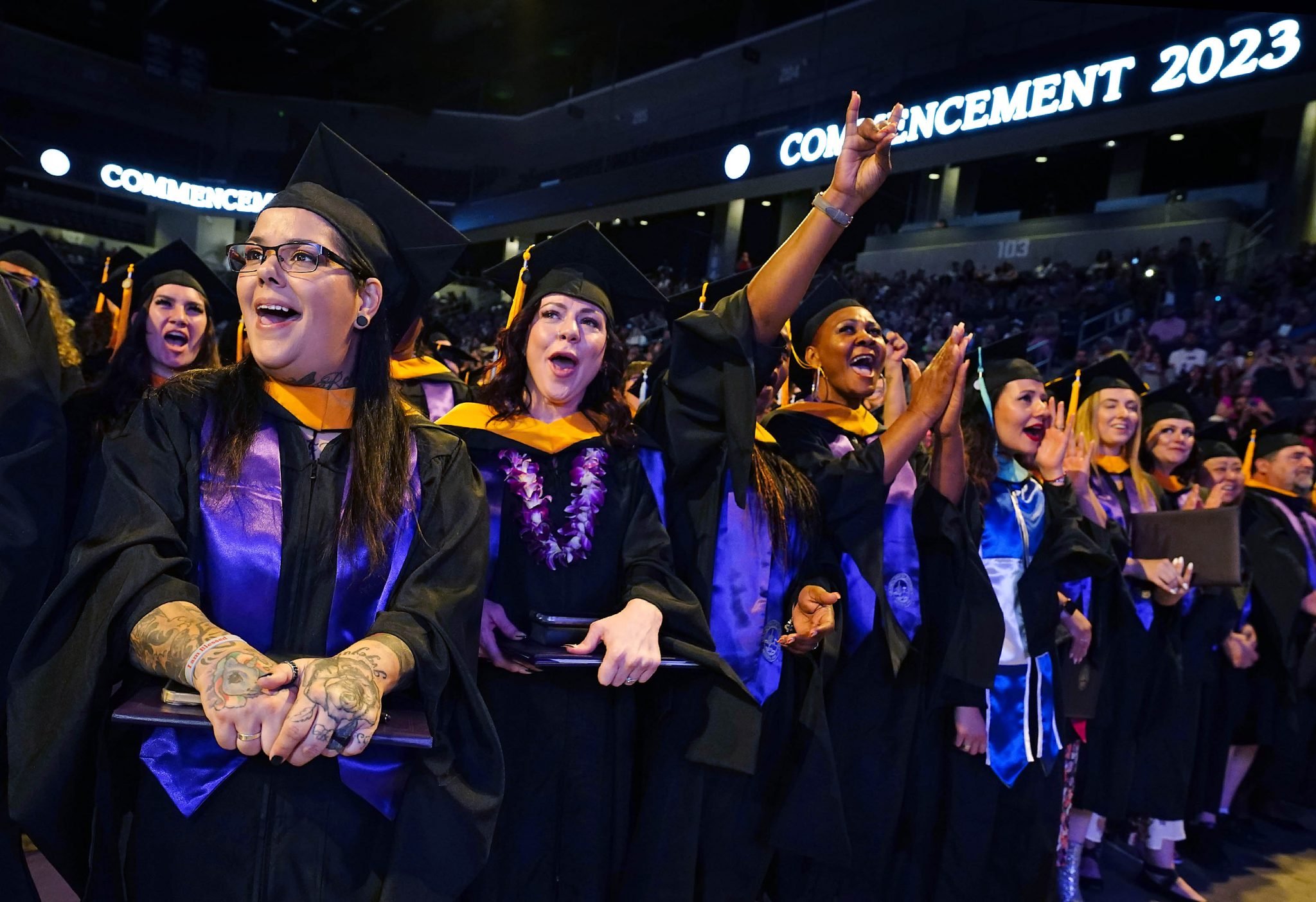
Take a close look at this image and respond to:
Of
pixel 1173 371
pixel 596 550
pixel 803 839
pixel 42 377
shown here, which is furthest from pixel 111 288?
pixel 1173 371

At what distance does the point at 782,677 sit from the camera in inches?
102

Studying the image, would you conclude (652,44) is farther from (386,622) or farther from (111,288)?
(386,622)

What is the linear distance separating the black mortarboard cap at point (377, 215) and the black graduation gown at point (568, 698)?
54 centimetres

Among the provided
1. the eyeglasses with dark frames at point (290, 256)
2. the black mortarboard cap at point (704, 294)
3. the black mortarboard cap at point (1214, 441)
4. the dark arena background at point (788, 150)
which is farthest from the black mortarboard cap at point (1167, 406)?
the eyeglasses with dark frames at point (290, 256)

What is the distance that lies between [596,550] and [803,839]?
985 mm

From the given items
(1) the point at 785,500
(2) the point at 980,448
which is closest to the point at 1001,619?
(2) the point at 980,448

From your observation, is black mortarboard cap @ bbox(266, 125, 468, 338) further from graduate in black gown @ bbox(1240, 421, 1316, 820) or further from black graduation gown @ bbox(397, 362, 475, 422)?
graduate in black gown @ bbox(1240, 421, 1316, 820)

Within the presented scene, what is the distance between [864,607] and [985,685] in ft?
1.65

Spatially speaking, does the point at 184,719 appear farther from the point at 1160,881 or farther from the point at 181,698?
the point at 1160,881

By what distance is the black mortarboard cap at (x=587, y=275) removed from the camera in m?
2.35

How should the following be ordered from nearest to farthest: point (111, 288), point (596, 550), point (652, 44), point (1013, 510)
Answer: point (596, 550) → point (1013, 510) → point (111, 288) → point (652, 44)

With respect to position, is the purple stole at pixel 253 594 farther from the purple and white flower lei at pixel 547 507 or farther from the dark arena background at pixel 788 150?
the purple and white flower lei at pixel 547 507

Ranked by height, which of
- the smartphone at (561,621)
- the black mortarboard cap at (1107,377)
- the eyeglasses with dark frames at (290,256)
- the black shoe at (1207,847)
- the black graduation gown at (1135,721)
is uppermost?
the black mortarboard cap at (1107,377)

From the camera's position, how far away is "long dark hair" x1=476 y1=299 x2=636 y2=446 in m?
2.34
